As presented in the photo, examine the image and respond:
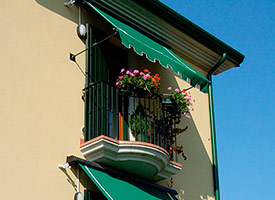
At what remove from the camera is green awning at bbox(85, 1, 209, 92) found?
1033cm

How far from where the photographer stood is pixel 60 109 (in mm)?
9812

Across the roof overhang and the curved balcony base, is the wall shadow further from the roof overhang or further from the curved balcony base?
the curved balcony base

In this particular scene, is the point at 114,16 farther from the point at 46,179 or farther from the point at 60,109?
the point at 46,179

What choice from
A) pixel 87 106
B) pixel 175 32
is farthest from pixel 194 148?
pixel 87 106

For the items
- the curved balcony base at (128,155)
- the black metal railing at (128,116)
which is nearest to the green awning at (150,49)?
A: the black metal railing at (128,116)

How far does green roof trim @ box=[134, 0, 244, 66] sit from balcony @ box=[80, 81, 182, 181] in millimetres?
1798

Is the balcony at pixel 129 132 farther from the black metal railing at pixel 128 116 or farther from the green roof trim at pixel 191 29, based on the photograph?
the green roof trim at pixel 191 29

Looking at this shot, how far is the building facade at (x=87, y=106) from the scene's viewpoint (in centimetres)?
908

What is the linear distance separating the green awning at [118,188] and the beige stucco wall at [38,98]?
1.21ft

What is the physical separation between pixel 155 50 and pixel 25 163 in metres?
3.40

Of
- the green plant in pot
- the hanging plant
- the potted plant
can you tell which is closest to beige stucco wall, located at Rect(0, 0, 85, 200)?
the potted plant

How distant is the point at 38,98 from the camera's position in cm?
952

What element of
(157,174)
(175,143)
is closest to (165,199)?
(157,174)

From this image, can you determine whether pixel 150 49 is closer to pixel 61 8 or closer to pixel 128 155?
pixel 61 8
